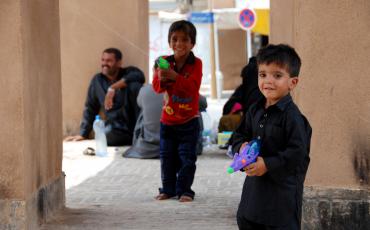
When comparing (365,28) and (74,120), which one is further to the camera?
(74,120)

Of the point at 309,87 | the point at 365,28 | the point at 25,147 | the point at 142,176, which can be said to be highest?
the point at 365,28

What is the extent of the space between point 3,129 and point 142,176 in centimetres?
352

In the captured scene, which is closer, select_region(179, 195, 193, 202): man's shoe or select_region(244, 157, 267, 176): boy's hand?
select_region(244, 157, 267, 176): boy's hand

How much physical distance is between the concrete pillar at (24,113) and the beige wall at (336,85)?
1.85 metres

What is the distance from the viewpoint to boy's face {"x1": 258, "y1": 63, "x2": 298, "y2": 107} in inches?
152

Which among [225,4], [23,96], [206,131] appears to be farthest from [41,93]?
[225,4]

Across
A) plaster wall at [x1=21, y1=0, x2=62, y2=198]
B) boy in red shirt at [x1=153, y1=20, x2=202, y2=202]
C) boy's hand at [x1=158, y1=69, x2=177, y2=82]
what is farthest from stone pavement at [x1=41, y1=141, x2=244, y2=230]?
boy's hand at [x1=158, y1=69, x2=177, y2=82]

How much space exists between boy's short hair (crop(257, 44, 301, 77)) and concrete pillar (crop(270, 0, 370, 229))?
141 cm

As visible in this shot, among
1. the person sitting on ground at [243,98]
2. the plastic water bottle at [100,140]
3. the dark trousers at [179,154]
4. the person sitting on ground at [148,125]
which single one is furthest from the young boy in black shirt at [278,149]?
the plastic water bottle at [100,140]

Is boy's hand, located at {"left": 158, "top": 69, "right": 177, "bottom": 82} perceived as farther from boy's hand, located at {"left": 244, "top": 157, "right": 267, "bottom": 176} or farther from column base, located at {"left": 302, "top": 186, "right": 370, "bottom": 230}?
boy's hand, located at {"left": 244, "top": 157, "right": 267, "bottom": 176}

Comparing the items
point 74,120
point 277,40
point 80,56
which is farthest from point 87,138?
point 277,40

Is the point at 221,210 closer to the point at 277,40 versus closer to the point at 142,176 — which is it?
the point at 277,40

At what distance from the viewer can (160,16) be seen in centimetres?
2702

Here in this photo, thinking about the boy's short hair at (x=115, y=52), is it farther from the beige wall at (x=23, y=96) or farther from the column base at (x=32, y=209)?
the beige wall at (x=23, y=96)
